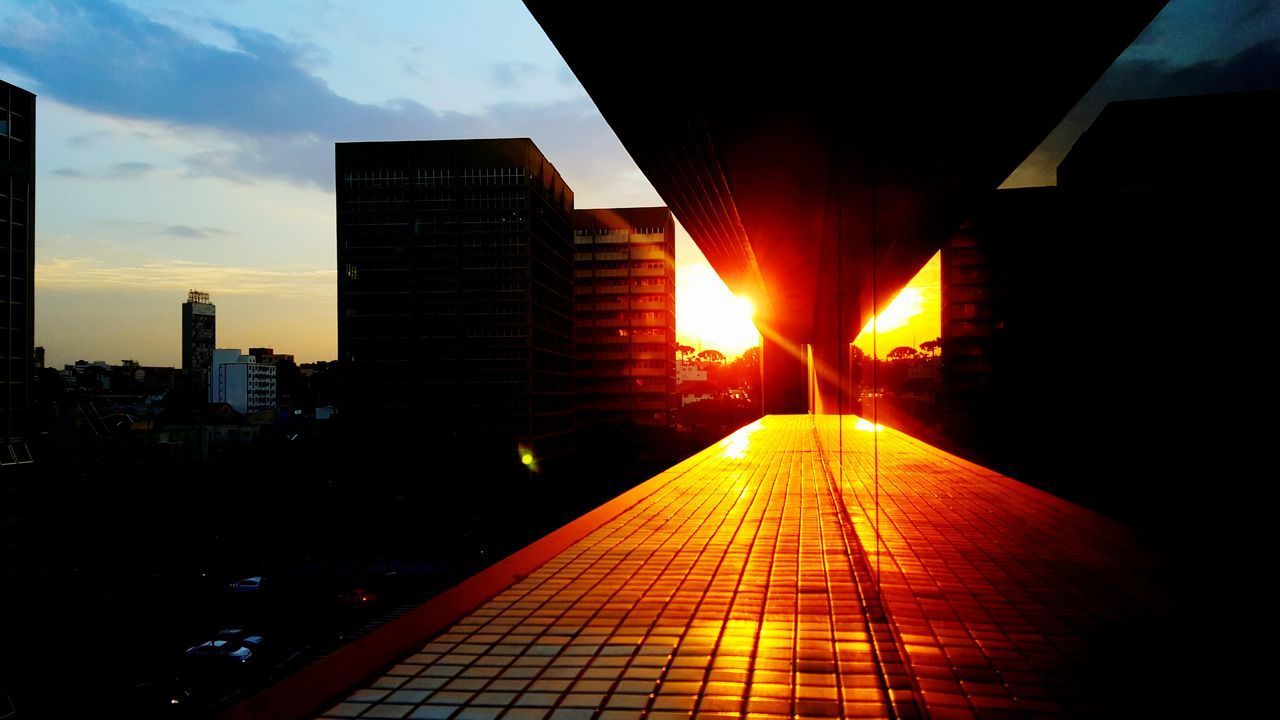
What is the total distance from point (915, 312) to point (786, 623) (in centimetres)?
1679

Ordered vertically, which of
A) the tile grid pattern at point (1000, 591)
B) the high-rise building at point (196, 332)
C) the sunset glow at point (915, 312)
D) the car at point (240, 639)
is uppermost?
the high-rise building at point (196, 332)

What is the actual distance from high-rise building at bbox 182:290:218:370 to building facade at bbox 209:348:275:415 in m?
23.2

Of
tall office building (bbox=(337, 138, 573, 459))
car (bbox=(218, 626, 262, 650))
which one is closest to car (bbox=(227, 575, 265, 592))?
car (bbox=(218, 626, 262, 650))

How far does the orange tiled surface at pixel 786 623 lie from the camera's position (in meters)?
1.89

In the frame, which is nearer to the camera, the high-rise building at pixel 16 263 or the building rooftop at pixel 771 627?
the building rooftop at pixel 771 627

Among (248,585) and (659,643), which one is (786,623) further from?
(248,585)

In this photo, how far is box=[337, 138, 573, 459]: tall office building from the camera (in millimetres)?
46188

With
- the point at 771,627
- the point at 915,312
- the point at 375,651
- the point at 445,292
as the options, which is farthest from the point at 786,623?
the point at 445,292

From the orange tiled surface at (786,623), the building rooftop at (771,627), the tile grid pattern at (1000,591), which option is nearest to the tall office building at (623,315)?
the tile grid pattern at (1000,591)

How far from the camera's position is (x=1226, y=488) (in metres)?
4.87

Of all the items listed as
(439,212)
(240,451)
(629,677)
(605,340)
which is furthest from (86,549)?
(605,340)

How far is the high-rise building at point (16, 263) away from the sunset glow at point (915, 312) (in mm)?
20664

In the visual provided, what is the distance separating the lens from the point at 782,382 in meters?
25.3

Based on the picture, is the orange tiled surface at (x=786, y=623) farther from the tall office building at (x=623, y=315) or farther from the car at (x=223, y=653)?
the tall office building at (x=623, y=315)
